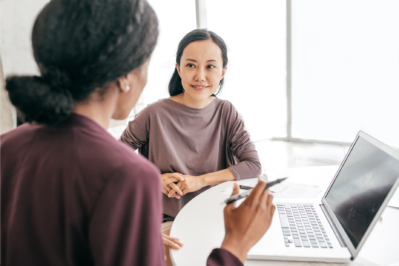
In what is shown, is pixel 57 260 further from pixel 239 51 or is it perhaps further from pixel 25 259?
pixel 239 51

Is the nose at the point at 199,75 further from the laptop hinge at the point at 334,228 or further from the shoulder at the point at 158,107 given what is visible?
the laptop hinge at the point at 334,228

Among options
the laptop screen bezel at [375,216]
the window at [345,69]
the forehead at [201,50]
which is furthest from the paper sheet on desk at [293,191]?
the window at [345,69]

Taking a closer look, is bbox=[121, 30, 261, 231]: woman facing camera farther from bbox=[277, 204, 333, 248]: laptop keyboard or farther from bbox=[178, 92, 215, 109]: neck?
bbox=[277, 204, 333, 248]: laptop keyboard

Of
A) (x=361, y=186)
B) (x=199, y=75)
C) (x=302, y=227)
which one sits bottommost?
(x=302, y=227)

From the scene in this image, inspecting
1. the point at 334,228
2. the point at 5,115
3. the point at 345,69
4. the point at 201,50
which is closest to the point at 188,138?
the point at 201,50

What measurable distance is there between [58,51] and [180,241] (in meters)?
0.62

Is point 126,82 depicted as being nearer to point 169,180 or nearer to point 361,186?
point 361,186

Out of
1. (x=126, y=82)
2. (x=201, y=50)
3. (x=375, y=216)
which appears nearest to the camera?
(x=126, y=82)

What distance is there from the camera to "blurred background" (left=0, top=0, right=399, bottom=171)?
11.3ft

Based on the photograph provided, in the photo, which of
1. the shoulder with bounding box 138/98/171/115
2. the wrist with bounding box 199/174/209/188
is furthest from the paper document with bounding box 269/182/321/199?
the shoulder with bounding box 138/98/171/115

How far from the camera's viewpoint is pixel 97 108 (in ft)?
1.83

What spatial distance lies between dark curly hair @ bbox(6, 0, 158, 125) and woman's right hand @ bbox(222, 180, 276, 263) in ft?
1.26

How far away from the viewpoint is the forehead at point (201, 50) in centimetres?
145

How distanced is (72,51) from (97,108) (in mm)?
120
